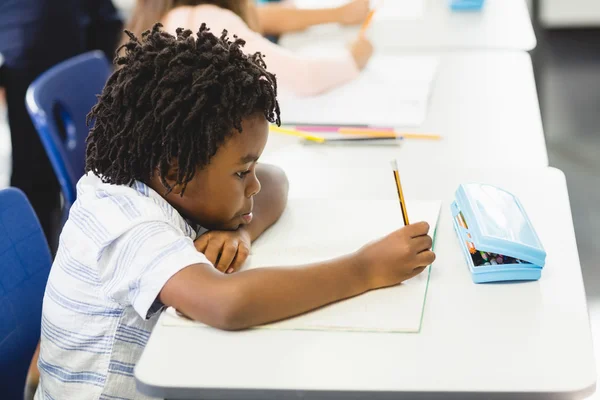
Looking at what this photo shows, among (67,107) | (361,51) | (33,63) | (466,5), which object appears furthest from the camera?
(33,63)

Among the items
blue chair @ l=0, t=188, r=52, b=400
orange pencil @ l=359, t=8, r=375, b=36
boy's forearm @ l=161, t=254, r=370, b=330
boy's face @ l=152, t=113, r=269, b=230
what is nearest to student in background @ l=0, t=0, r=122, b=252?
orange pencil @ l=359, t=8, r=375, b=36

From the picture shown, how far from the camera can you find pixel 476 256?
3.68 feet

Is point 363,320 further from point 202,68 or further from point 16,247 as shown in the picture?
point 16,247

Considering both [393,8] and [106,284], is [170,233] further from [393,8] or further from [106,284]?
[393,8]

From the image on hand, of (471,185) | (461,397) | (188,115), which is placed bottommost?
(461,397)

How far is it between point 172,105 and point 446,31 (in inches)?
50.7

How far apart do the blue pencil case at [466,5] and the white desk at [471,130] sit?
43 cm

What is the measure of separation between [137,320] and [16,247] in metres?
0.28

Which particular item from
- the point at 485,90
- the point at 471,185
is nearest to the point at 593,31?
the point at 485,90

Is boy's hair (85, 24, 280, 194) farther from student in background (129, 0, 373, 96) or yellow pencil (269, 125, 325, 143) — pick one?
student in background (129, 0, 373, 96)

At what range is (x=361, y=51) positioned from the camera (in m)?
1.99

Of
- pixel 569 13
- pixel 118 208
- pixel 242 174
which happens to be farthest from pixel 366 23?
pixel 569 13

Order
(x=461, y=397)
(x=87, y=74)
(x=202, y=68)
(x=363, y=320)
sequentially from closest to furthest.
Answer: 1. (x=461, y=397)
2. (x=363, y=320)
3. (x=202, y=68)
4. (x=87, y=74)

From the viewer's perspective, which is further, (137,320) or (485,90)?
(485,90)
